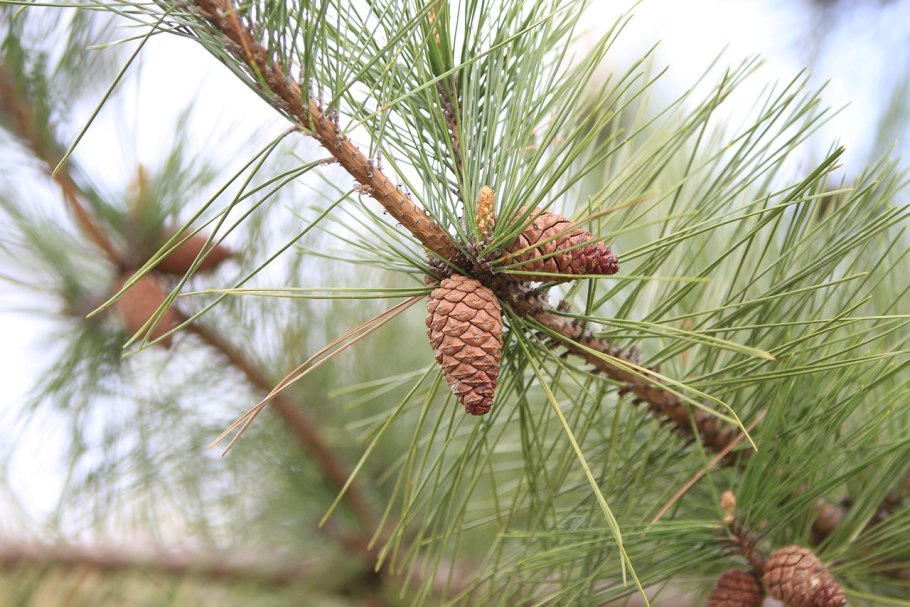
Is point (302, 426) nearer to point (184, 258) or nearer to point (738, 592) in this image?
point (184, 258)

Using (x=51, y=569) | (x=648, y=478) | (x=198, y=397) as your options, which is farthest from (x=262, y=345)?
(x=648, y=478)

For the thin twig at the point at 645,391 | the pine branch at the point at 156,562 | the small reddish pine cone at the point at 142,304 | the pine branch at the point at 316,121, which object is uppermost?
the pine branch at the point at 316,121

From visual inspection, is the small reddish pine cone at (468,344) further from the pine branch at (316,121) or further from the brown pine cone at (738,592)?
the brown pine cone at (738,592)

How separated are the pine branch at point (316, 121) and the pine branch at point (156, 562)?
24.9 inches

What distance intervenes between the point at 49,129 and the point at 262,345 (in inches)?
12.1

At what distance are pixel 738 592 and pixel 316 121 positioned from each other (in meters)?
0.40

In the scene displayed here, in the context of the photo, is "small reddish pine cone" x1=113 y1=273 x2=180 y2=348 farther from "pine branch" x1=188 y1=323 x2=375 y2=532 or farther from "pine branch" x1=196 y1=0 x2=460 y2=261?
"pine branch" x1=196 y1=0 x2=460 y2=261

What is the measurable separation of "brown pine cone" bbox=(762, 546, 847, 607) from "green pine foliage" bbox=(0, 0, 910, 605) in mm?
35

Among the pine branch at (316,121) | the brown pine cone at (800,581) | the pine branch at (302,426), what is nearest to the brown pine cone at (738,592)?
the brown pine cone at (800,581)

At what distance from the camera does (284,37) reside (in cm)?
41

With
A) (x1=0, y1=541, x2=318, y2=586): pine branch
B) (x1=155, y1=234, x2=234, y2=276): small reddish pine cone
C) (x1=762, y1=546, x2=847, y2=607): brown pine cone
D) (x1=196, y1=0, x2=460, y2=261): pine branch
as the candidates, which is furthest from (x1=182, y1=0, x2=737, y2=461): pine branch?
(x1=0, y1=541, x2=318, y2=586): pine branch

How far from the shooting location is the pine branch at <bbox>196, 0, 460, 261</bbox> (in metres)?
0.39

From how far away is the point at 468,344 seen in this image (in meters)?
0.42

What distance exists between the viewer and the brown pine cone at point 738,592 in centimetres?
52
